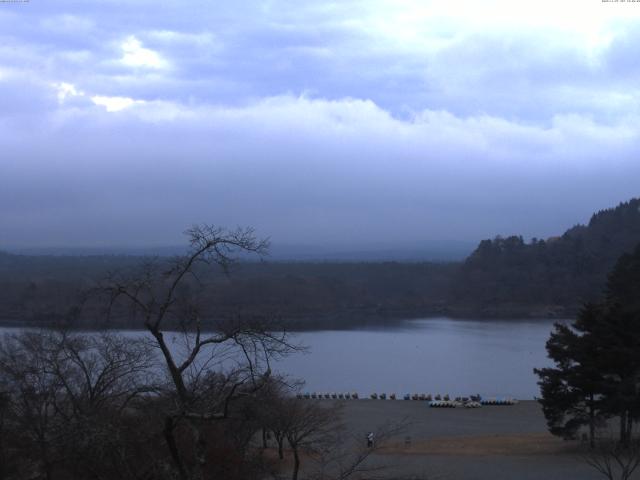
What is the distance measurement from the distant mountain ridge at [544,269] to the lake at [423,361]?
21.6 metres

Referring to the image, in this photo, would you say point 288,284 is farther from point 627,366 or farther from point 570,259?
point 627,366

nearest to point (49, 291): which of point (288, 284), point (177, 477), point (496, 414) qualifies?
point (288, 284)

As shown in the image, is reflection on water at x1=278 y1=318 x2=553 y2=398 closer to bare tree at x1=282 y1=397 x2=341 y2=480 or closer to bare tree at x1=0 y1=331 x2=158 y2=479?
bare tree at x1=282 y1=397 x2=341 y2=480

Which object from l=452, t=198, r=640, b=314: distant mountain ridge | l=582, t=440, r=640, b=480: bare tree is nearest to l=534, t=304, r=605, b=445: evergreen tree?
l=582, t=440, r=640, b=480: bare tree

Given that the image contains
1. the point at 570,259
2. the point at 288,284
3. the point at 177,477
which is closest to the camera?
the point at 177,477

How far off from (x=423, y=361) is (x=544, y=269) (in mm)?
48484

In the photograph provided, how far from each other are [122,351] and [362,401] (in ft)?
53.9

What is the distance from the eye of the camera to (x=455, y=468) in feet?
45.3

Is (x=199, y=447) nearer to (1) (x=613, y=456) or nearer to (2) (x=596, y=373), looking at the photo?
(1) (x=613, y=456)

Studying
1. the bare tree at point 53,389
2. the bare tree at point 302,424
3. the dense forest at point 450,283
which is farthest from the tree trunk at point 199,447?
the dense forest at point 450,283

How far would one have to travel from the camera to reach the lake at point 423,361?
30188 mm

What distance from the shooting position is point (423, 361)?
38.5 m

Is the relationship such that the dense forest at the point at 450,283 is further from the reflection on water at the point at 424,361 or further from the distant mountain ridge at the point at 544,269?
the reflection on water at the point at 424,361

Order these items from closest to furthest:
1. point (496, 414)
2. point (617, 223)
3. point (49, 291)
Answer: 1. point (496, 414)
2. point (49, 291)
3. point (617, 223)
